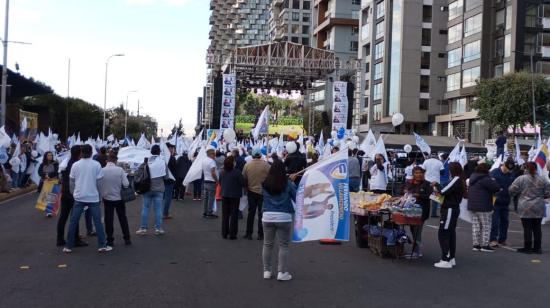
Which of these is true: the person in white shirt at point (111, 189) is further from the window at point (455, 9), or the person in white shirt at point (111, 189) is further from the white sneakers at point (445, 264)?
the window at point (455, 9)

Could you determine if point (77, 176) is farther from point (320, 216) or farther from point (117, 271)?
point (320, 216)

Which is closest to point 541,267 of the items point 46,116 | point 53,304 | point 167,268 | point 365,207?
point 365,207

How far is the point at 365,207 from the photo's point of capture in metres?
9.81

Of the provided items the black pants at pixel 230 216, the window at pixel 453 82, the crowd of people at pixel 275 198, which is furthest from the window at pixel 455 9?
the black pants at pixel 230 216

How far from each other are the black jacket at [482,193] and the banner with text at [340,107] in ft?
75.6

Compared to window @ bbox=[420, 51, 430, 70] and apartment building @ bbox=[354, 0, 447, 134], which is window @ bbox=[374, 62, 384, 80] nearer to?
apartment building @ bbox=[354, 0, 447, 134]

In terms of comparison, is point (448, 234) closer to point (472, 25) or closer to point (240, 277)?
point (240, 277)

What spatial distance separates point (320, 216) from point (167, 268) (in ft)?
7.38

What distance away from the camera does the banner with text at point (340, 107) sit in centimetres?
3394

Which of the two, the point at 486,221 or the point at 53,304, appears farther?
the point at 486,221

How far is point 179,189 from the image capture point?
19484 mm

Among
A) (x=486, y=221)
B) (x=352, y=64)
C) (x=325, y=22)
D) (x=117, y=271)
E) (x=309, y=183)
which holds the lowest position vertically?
(x=117, y=271)

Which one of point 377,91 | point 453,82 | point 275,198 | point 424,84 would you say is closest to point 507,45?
point 453,82

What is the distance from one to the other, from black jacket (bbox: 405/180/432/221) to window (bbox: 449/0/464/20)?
56.4 metres
